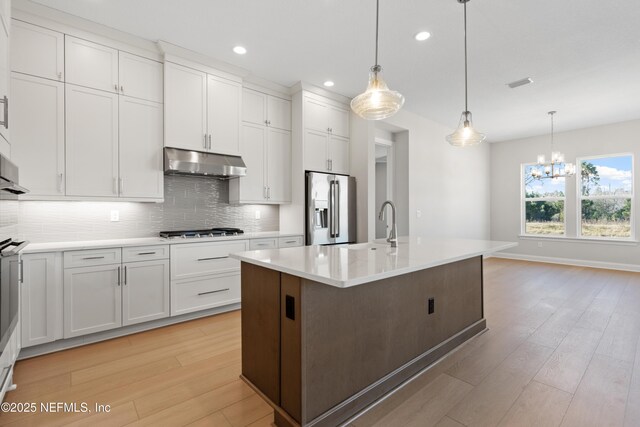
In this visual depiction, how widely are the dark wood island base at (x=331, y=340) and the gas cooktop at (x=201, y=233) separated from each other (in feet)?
5.28

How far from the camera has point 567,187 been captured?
22.0 ft

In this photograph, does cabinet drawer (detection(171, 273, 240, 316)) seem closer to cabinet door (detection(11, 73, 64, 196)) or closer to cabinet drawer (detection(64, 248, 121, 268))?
cabinet drawer (detection(64, 248, 121, 268))

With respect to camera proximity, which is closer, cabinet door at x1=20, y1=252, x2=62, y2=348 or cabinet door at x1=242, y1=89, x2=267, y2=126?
cabinet door at x1=20, y1=252, x2=62, y2=348

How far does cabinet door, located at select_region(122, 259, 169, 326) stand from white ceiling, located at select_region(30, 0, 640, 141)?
2.30 m

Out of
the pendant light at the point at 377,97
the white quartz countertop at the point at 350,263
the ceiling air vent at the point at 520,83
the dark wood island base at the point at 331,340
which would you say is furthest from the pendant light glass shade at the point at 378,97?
the ceiling air vent at the point at 520,83

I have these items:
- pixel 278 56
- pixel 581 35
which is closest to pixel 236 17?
pixel 278 56

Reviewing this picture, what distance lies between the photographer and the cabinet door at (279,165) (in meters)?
4.19

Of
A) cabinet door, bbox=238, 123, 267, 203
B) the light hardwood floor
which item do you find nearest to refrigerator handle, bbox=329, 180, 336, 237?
cabinet door, bbox=238, 123, 267, 203

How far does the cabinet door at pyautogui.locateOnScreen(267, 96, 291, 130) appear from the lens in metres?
4.21

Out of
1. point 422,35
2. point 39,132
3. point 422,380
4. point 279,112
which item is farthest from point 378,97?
point 39,132

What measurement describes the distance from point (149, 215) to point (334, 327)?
2.74 meters

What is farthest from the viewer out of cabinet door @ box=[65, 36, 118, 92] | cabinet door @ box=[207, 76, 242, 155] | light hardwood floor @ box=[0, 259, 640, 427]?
cabinet door @ box=[207, 76, 242, 155]

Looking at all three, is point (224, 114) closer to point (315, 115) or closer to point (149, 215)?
point (315, 115)

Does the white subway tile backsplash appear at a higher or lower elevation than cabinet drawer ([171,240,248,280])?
higher
